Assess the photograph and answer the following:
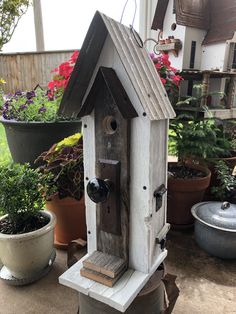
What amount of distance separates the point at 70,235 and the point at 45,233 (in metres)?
0.30

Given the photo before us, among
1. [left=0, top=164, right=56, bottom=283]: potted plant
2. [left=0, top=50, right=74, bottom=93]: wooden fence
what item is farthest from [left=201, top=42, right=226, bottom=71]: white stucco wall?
[left=0, top=50, right=74, bottom=93]: wooden fence

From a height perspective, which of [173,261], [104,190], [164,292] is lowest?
[173,261]

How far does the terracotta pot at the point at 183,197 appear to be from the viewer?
1524mm

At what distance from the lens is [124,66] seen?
2.06ft

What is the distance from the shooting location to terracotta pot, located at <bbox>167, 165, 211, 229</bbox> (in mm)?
1524

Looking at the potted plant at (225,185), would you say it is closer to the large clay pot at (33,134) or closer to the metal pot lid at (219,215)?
the metal pot lid at (219,215)

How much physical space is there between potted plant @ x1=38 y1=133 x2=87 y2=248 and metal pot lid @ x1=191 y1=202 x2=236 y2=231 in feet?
2.16

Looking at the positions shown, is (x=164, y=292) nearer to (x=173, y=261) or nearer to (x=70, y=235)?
(x=173, y=261)

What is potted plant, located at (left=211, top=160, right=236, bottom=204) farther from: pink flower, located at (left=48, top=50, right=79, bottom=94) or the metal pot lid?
pink flower, located at (left=48, top=50, right=79, bottom=94)

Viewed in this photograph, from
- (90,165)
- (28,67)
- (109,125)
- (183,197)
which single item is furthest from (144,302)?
(28,67)

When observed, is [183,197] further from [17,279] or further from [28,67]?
[28,67]

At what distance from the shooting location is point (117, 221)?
743 mm

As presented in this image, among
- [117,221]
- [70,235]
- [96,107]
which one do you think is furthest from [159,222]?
[70,235]

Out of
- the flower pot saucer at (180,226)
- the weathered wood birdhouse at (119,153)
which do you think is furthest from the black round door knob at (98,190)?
the flower pot saucer at (180,226)
